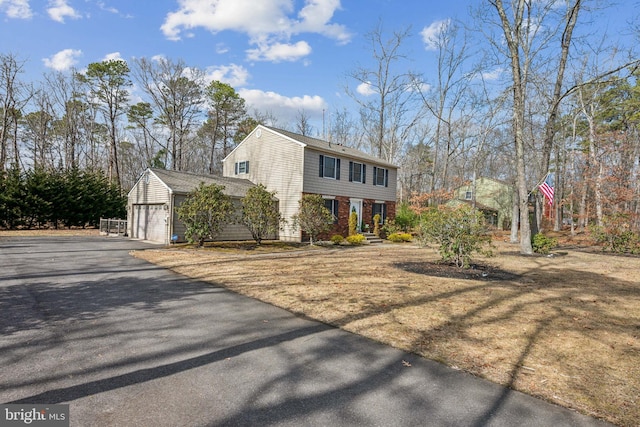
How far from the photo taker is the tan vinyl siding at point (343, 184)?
18531 millimetres

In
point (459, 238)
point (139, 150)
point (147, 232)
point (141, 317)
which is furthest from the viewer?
point (139, 150)

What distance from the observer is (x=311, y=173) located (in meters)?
18.6

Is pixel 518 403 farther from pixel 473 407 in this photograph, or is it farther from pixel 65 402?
pixel 65 402

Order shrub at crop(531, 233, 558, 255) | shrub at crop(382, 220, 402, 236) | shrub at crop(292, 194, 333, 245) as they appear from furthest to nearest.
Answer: shrub at crop(382, 220, 402, 236) → shrub at crop(292, 194, 333, 245) → shrub at crop(531, 233, 558, 255)

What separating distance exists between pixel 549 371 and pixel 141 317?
5.38 meters

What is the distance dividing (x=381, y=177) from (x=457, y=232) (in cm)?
1423

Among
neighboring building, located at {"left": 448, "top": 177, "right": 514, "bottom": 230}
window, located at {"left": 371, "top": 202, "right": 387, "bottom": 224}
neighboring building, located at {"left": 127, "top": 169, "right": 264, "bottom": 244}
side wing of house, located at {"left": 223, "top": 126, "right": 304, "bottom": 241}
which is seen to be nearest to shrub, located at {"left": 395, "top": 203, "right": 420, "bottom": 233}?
window, located at {"left": 371, "top": 202, "right": 387, "bottom": 224}

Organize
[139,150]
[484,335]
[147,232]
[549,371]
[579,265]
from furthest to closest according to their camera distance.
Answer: [139,150], [147,232], [579,265], [484,335], [549,371]

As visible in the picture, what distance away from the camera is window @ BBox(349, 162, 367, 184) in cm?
2102

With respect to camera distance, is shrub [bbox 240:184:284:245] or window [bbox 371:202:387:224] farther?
window [bbox 371:202:387:224]

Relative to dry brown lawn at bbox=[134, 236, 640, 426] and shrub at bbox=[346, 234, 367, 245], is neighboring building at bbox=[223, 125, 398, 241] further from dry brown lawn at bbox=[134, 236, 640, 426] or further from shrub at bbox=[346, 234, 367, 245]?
dry brown lawn at bbox=[134, 236, 640, 426]

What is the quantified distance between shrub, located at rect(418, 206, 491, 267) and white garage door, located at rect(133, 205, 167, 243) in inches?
515

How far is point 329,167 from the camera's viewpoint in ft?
64.8

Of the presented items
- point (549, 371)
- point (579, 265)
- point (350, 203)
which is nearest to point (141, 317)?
point (549, 371)
